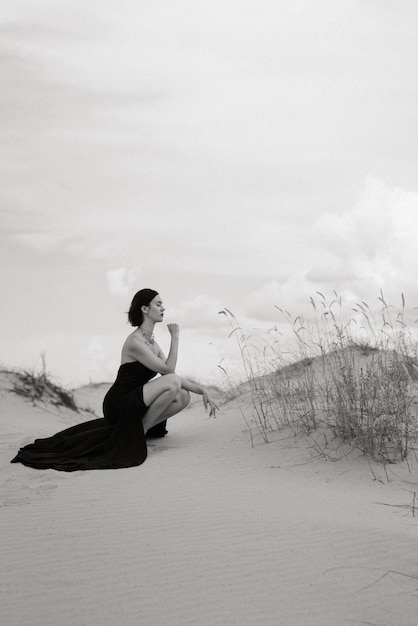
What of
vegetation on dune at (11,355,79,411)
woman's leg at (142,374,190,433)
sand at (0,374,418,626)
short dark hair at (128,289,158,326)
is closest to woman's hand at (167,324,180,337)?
short dark hair at (128,289,158,326)

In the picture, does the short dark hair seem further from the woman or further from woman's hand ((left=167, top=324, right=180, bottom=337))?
woman's hand ((left=167, top=324, right=180, bottom=337))

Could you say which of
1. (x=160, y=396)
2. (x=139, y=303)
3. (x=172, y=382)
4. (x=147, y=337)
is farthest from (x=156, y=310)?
(x=160, y=396)

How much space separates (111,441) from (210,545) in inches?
101

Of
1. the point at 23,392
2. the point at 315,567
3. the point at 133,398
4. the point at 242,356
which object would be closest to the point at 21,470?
the point at 133,398

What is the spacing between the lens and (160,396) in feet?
22.0

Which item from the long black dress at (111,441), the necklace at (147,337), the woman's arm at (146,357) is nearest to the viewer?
the long black dress at (111,441)

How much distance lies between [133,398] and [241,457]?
1214 mm

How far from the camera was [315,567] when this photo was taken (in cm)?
398

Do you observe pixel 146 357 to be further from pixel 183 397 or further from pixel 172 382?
pixel 183 397

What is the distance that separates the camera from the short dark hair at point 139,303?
6988 millimetres

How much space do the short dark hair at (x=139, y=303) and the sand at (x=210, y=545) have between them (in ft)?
4.88

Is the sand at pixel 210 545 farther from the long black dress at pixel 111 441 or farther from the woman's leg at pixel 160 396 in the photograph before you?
the woman's leg at pixel 160 396

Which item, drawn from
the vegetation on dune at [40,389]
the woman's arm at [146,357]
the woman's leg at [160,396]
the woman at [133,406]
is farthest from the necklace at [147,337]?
the vegetation on dune at [40,389]

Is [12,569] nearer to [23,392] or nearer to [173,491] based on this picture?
[173,491]
